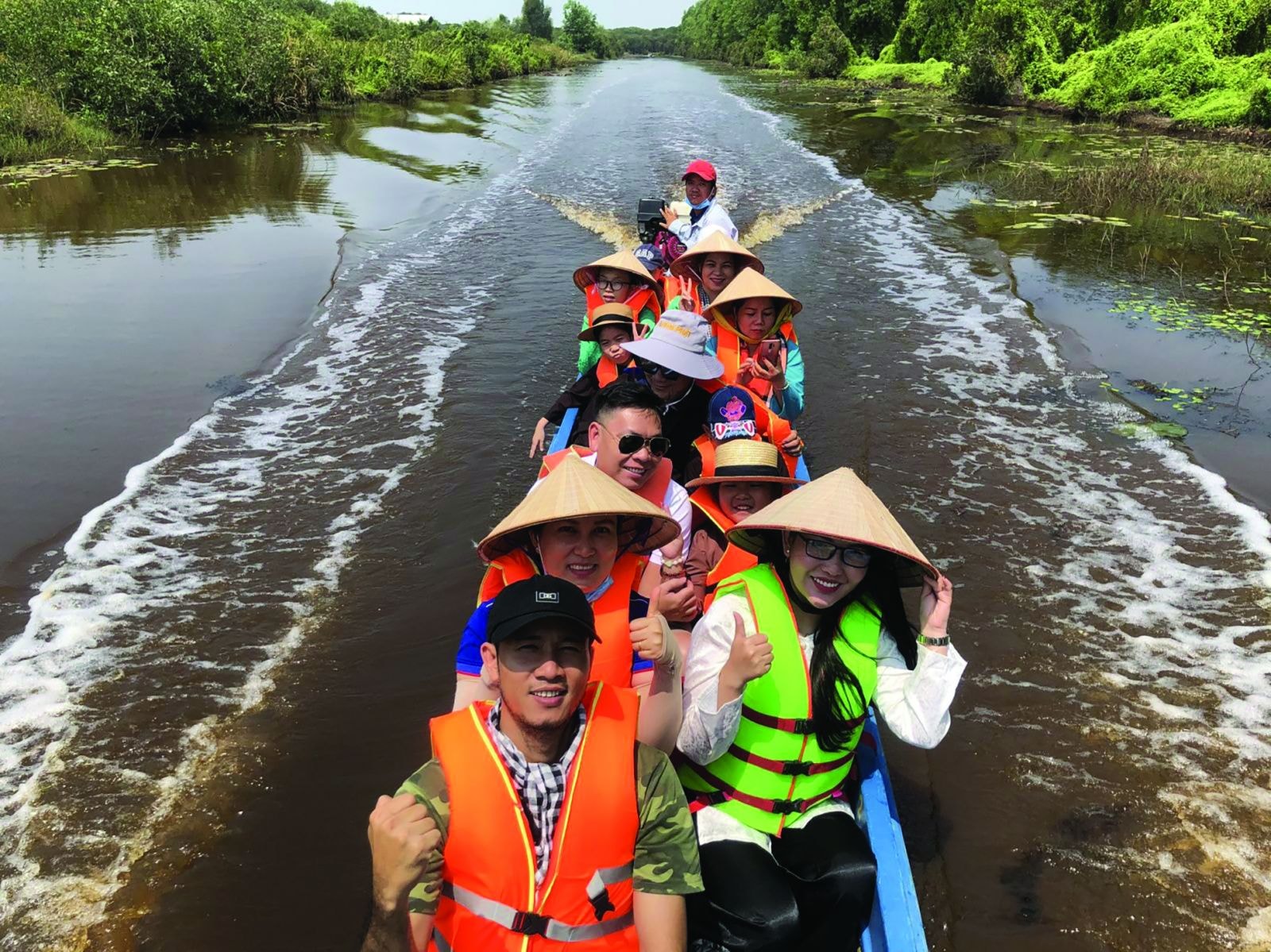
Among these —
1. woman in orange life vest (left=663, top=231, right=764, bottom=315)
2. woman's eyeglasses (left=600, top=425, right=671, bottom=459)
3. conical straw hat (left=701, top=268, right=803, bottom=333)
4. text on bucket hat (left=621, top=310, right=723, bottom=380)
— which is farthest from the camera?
woman in orange life vest (left=663, top=231, right=764, bottom=315)

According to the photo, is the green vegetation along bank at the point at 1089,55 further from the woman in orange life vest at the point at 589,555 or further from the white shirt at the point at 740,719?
the woman in orange life vest at the point at 589,555

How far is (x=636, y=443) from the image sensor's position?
294 centimetres

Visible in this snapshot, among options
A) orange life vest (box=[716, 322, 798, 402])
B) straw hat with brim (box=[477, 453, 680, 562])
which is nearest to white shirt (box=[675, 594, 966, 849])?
straw hat with brim (box=[477, 453, 680, 562])

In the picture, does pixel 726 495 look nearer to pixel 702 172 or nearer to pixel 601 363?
pixel 601 363

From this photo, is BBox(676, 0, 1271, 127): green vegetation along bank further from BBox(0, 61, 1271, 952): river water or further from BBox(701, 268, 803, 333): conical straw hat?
BBox(701, 268, 803, 333): conical straw hat

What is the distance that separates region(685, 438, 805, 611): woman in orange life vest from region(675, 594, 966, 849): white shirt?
0.92m

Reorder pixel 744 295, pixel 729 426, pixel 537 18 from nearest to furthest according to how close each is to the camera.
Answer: pixel 729 426 < pixel 744 295 < pixel 537 18

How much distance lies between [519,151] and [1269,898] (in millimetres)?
20003

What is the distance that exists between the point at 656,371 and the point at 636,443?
1206mm

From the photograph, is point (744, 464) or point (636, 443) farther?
point (744, 464)

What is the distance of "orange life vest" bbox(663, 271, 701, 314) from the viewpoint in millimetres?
5438

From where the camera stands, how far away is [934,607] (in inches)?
89.1

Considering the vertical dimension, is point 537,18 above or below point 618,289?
above

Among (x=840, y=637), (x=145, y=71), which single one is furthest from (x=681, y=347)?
(x=145, y=71)
